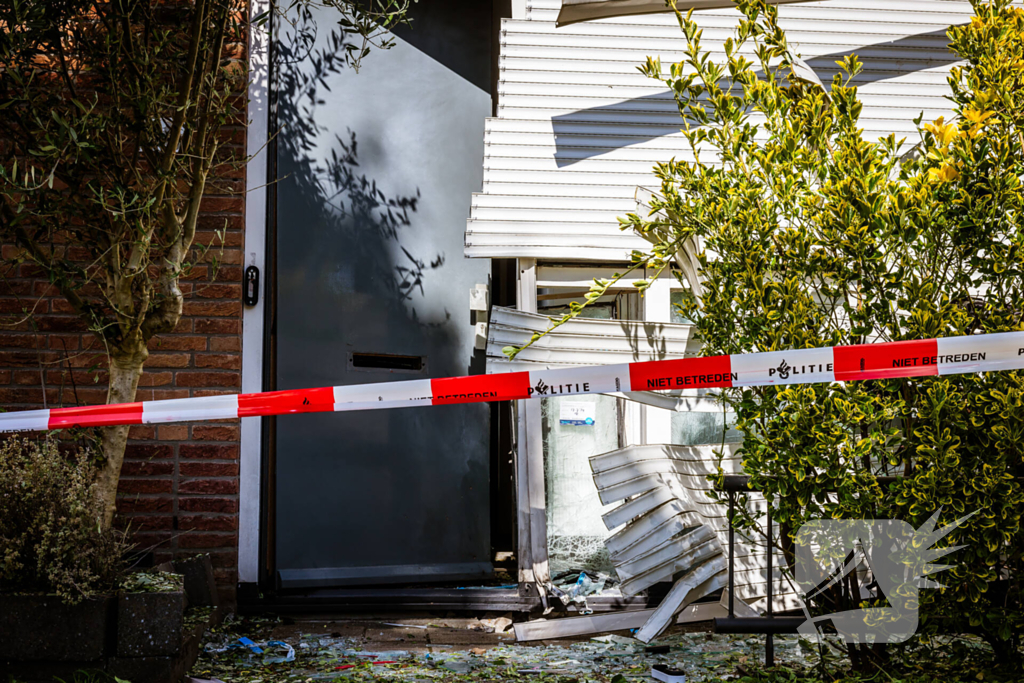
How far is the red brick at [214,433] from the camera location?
12.8ft

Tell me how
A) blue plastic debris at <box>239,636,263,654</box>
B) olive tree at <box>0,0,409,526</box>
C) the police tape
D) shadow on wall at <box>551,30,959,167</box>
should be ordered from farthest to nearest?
shadow on wall at <box>551,30,959,167</box> < blue plastic debris at <box>239,636,263,654</box> < olive tree at <box>0,0,409,526</box> < the police tape

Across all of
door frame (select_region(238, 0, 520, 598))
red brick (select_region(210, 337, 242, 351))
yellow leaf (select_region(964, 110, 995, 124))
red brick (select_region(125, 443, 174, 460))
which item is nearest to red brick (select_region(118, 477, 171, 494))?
red brick (select_region(125, 443, 174, 460))

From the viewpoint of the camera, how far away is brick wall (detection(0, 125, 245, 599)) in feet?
12.6

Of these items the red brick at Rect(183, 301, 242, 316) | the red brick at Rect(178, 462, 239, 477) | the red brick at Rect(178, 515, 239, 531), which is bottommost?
the red brick at Rect(178, 515, 239, 531)

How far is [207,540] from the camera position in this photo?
3.87 m

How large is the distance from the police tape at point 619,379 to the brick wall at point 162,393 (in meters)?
0.76

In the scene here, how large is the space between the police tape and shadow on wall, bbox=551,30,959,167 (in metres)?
1.87

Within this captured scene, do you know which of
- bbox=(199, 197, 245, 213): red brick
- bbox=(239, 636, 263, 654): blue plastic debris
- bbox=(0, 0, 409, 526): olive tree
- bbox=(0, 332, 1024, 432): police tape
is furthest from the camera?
bbox=(199, 197, 245, 213): red brick

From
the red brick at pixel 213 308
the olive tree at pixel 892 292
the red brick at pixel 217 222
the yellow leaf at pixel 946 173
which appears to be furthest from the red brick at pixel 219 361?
the yellow leaf at pixel 946 173

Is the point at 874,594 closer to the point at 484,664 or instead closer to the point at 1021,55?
the point at 484,664

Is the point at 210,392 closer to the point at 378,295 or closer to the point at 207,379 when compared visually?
the point at 207,379

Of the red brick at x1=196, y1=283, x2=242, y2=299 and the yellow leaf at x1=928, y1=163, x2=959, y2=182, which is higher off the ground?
the yellow leaf at x1=928, y1=163, x2=959, y2=182

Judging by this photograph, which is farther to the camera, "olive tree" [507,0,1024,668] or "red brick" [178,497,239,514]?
"red brick" [178,497,239,514]

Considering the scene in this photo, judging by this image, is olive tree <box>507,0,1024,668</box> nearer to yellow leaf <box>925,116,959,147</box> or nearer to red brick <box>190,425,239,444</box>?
yellow leaf <box>925,116,959,147</box>
